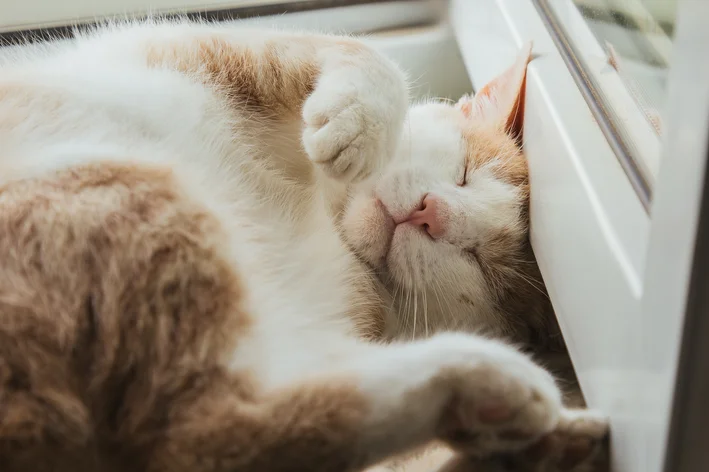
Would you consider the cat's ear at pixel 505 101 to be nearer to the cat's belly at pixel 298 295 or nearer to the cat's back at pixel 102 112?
the cat's belly at pixel 298 295

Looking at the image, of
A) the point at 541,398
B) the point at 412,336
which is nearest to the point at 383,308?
the point at 412,336

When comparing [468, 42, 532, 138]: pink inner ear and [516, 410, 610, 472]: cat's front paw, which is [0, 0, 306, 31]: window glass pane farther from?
[516, 410, 610, 472]: cat's front paw

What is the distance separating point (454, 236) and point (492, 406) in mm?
430

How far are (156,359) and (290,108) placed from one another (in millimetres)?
561

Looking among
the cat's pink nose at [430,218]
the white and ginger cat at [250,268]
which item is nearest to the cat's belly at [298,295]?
the white and ginger cat at [250,268]

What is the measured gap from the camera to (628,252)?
25.6 inches

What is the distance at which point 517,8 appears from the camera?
113cm

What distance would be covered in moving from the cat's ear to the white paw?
8.1 inches

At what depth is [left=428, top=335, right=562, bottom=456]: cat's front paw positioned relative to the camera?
26.5 inches

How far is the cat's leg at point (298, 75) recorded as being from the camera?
0.94 m

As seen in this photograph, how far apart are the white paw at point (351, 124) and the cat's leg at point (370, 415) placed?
31 cm

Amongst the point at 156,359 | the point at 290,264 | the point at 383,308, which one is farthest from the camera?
the point at 383,308

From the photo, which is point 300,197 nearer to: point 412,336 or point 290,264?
point 290,264

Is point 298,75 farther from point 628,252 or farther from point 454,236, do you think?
point 628,252
